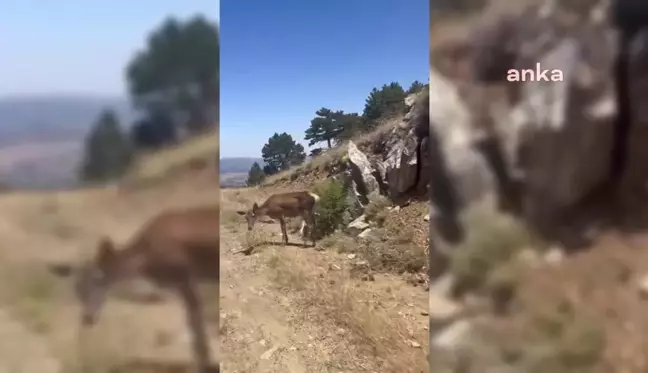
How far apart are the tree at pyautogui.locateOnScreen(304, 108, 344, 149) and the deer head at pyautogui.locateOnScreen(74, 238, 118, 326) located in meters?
0.65

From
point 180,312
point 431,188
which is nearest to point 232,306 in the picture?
point 180,312

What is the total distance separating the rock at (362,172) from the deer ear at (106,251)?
71cm

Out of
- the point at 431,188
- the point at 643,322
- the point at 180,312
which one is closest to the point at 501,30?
the point at 431,188

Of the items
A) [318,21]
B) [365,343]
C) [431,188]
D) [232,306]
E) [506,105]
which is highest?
[318,21]

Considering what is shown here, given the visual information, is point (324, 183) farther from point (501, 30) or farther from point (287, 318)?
point (501, 30)

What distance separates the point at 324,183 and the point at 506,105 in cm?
55

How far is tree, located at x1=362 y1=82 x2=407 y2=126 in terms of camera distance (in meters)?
1.57

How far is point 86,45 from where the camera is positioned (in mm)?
1560

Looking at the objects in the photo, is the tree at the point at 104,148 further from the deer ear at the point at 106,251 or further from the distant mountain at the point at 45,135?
the deer ear at the point at 106,251

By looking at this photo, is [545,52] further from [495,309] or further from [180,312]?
[180,312]

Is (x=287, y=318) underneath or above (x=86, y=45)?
underneath

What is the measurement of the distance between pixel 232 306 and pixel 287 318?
0.52 ft

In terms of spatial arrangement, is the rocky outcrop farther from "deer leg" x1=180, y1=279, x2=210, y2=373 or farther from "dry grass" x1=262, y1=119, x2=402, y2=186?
"deer leg" x1=180, y1=279, x2=210, y2=373

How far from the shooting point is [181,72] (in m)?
1.57
